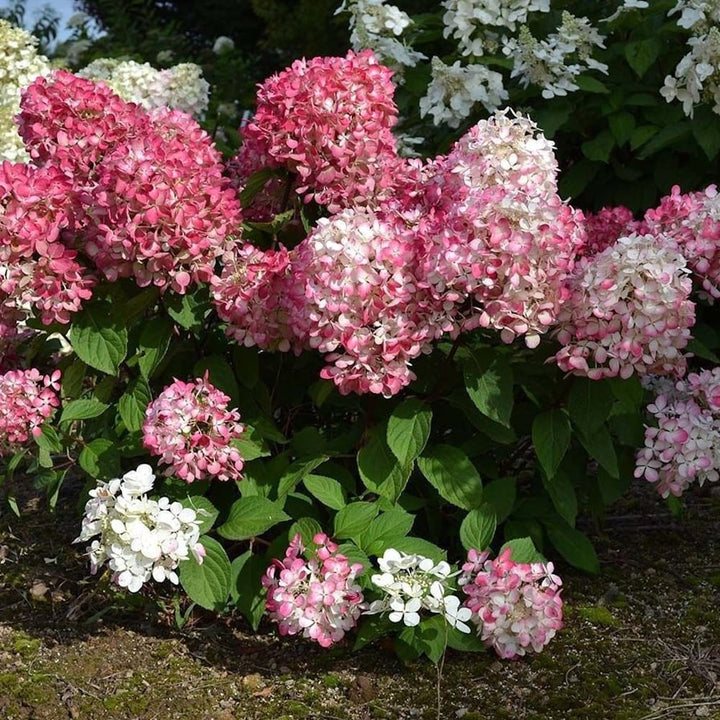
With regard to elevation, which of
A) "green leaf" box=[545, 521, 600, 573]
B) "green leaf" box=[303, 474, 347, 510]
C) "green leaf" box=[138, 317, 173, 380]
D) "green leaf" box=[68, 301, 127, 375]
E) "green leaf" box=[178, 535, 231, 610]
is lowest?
"green leaf" box=[545, 521, 600, 573]

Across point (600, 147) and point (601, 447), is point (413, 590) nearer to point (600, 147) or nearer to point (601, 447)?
point (601, 447)

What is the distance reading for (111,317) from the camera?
219cm

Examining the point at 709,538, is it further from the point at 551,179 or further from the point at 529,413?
the point at 551,179

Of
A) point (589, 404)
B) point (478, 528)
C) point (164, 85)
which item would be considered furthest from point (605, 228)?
point (164, 85)

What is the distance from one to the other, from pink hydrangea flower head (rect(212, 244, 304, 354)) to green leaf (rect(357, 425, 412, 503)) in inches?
9.6

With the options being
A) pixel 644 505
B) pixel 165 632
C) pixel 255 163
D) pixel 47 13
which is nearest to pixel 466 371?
pixel 255 163

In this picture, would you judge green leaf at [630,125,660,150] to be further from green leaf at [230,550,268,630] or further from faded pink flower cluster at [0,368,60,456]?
faded pink flower cluster at [0,368,60,456]

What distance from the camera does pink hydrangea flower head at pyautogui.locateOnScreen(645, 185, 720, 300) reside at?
2145mm

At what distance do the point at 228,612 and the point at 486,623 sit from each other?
694 mm

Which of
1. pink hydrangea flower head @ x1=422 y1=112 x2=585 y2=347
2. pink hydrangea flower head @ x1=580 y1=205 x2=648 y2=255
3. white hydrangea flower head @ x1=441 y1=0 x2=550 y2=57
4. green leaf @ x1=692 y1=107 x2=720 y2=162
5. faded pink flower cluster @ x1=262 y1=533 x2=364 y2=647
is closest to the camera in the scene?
pink hydrangea flower head @ x1=422 y1=112 x2=585 y2=347

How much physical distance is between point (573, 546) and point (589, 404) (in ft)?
1.28

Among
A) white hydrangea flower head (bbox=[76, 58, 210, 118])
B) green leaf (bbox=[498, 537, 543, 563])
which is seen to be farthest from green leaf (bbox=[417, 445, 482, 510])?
white hydrangea flower head (bbox=[76, 58, 210, 118])

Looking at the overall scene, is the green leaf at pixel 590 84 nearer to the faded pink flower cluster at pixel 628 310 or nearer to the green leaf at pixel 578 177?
the green leaf at pixel 578 177

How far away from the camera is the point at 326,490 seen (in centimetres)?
216
